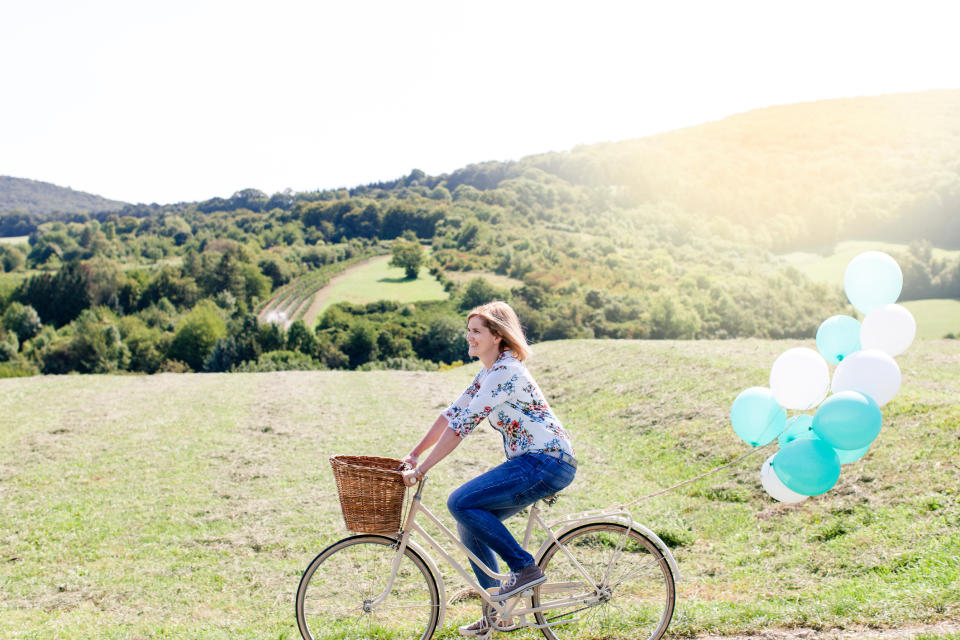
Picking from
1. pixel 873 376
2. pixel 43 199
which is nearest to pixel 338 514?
pixel 873 376

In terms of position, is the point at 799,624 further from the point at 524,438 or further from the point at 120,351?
the point at 120,351

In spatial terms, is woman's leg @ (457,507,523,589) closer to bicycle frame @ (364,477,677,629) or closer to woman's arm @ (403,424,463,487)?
bicycle frame @ (364,477,677,629)

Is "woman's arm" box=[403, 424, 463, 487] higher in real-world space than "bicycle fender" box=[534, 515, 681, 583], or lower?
higher

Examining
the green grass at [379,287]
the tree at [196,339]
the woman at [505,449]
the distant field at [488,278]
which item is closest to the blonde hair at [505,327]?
the woman at [505,449]

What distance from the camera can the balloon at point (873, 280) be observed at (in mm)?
5195

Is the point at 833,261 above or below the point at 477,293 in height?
below

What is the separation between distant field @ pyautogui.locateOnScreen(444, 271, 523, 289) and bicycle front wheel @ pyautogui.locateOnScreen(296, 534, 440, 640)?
61681mm

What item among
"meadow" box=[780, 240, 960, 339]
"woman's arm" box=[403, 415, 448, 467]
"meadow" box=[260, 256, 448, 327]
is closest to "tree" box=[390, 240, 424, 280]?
"meadow" box=[260, 256, 448, 327]

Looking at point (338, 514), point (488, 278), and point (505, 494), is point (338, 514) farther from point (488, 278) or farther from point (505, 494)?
point (488, 278)

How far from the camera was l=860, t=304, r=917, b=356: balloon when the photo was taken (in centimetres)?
511

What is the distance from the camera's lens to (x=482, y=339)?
146 inches

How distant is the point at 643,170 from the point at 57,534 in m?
92.6

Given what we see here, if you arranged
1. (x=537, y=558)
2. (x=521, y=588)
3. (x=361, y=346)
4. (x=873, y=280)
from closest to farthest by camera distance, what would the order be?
(x=521, y=588) → (x=537, y=558) → (x=873, y=280) → (x=361, y=346)

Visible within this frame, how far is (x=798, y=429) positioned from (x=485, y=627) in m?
2.99
